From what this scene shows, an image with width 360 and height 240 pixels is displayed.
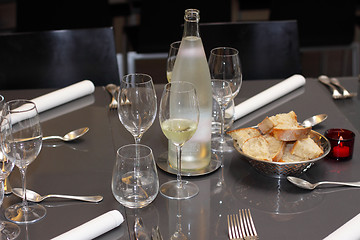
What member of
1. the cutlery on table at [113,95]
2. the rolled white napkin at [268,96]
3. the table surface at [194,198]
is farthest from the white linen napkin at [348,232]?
the cutlery on table at [113,95]

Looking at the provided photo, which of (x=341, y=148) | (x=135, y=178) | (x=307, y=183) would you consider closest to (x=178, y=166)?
(x=135, y=178)

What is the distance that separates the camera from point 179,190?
1191 millimetres

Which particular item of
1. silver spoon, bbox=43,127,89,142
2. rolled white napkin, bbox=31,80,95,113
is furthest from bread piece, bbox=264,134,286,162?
rolled white napkin, bbox=31,80,95,113

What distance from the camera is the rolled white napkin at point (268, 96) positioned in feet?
5.14

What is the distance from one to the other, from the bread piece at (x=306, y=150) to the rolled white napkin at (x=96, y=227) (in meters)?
0.41

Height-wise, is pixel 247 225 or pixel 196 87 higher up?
pixel 196 87

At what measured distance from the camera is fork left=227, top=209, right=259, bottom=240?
40.6 inches

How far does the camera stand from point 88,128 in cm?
148

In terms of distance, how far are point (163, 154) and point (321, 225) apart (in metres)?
0.43

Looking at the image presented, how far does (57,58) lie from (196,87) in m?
0.90

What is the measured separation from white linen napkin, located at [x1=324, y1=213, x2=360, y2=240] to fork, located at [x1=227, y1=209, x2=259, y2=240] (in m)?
0.13

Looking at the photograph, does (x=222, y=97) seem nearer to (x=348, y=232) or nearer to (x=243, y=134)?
(x=243, y=134)

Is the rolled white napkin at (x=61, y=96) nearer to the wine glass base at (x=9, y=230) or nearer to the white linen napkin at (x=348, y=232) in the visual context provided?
the wine glass base at (x=9, y=230)

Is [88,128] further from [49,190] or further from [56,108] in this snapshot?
[49,190]
